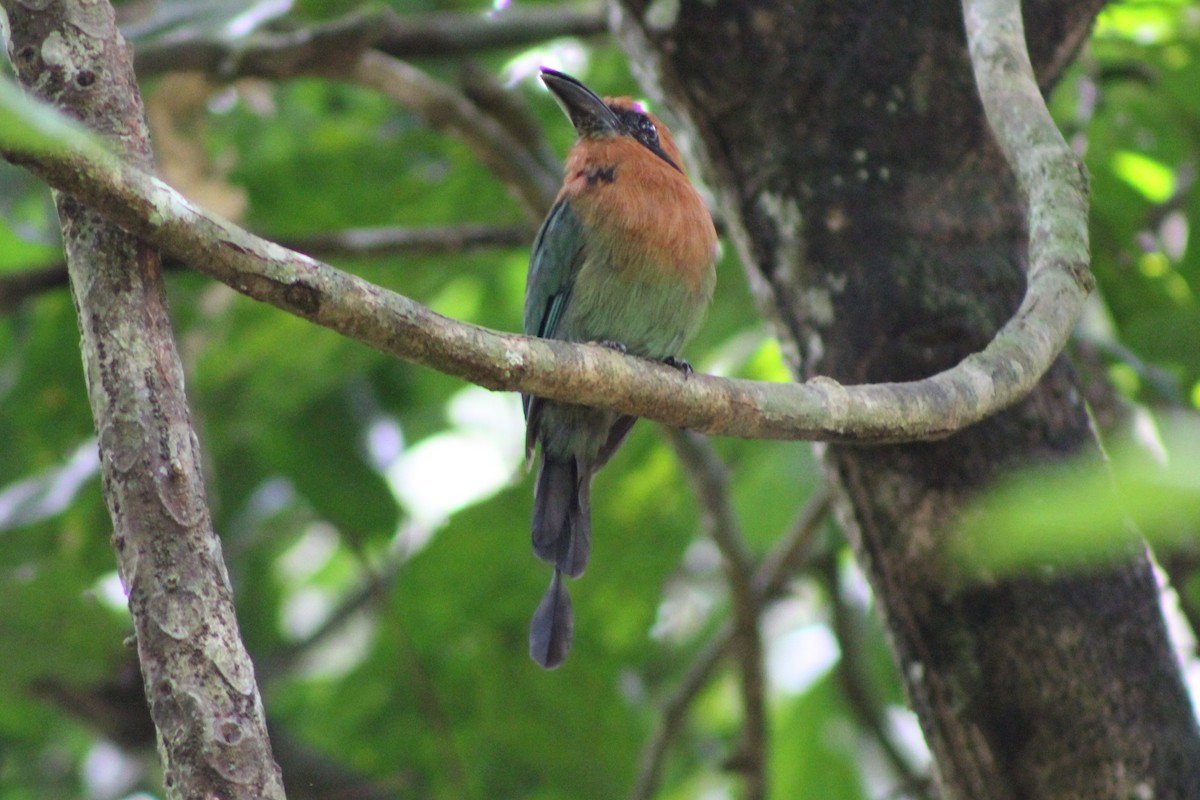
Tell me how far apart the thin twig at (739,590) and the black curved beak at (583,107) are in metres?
0.98

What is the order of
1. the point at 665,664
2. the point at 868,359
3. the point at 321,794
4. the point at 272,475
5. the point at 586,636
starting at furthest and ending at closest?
the point at 665,664
the point at 272,475
the point at 586,636
the point at 321,794
the point at 868,359

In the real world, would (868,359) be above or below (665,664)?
below

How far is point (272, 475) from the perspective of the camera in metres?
4.86

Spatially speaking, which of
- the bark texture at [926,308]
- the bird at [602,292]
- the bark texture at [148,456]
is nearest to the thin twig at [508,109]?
the bird at [602,292]

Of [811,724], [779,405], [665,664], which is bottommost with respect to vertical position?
[779,405]

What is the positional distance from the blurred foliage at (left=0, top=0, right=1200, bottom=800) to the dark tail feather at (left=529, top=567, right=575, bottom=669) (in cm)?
103

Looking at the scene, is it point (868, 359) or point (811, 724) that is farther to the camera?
point (811, 724)

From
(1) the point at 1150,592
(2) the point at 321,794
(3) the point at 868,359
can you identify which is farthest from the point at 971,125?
(2) the point at 321,794

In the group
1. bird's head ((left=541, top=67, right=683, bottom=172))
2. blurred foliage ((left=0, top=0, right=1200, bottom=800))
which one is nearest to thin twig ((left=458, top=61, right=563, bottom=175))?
blurred foliage ((left=0, top=0, right=1200, bottom=800))

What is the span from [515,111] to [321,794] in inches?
93.8

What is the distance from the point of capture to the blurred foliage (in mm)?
3867

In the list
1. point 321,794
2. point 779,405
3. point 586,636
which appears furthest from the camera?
point 586,636

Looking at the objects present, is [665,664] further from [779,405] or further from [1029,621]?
[779,405]

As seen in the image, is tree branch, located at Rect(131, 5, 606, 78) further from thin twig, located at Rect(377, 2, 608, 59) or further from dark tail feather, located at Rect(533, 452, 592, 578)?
dark tail feather, located at Rect(533, 452, 592, 578)
